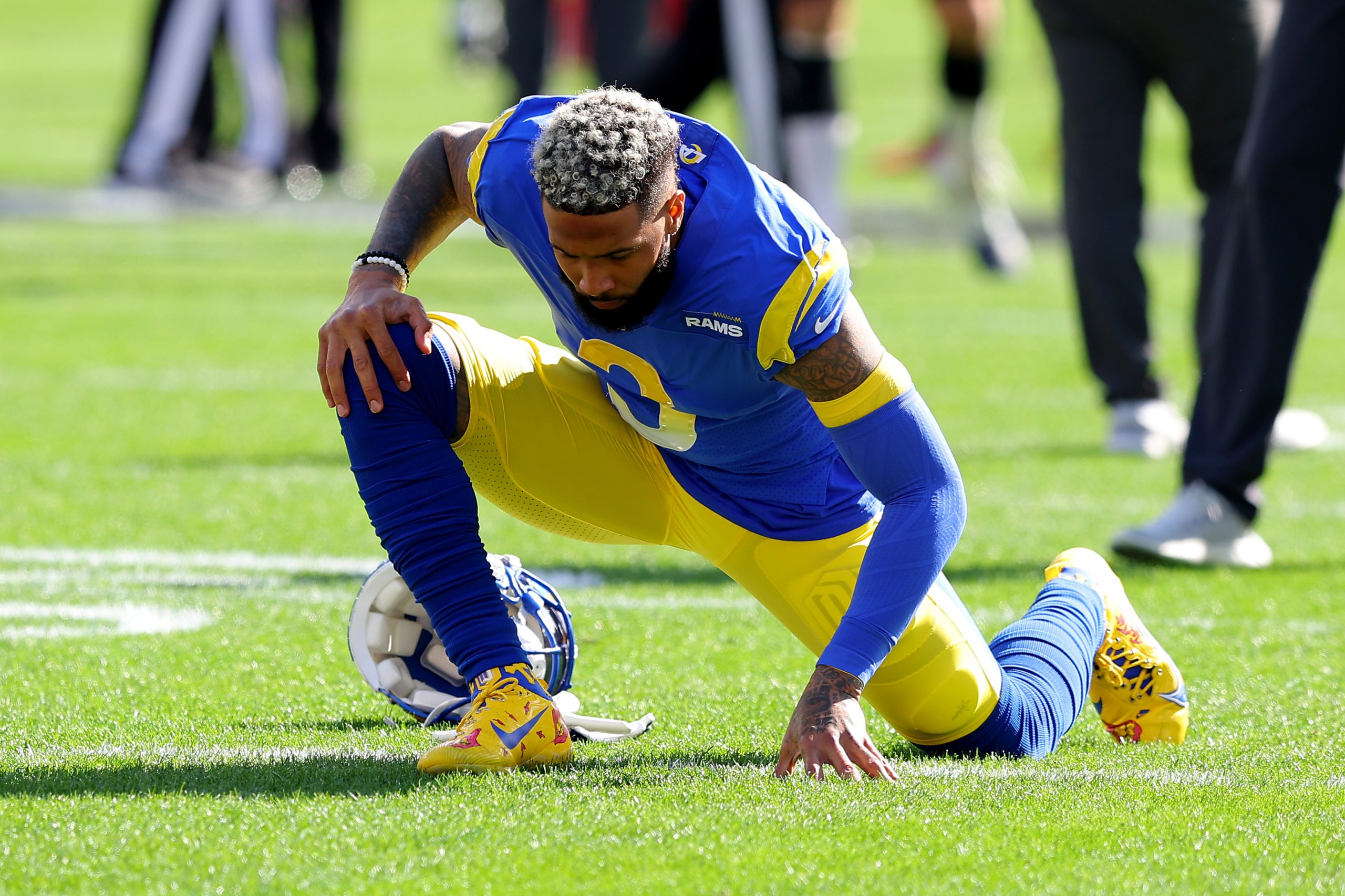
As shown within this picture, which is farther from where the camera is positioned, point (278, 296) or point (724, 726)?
point (278, 296)

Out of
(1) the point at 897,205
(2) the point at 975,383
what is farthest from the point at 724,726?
(1) the point at 897,205

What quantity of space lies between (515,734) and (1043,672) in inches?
39.3

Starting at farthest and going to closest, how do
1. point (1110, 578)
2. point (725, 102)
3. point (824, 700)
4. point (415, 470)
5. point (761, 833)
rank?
point (725, 102)
point (1110, 578)
point (415, 470)
point (824, 700)
point (761, 833)

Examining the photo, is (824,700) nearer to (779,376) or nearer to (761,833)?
(761,833)

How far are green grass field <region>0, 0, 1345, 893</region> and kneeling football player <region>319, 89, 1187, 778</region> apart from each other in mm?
133

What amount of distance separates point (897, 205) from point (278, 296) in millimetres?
6368

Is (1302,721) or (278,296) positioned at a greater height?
(1302,721)

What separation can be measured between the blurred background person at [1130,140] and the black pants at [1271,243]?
103cm

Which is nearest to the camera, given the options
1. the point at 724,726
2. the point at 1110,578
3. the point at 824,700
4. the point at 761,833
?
the point at 761,833

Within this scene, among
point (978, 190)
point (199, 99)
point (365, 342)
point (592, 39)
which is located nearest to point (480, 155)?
point (365, 342)

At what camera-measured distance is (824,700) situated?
282 cm

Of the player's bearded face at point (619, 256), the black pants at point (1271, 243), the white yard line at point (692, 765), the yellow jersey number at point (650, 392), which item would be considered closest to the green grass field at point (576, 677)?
the white yard line at point (692, 765)

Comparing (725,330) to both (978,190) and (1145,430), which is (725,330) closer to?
(1145,430)

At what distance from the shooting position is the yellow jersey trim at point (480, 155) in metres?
3.22
